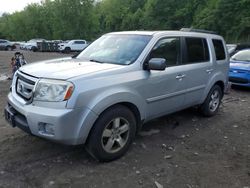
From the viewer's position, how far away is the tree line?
153 ft

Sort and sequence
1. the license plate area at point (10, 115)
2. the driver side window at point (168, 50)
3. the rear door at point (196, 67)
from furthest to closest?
the rear door at point (196, 67)
the driver side window at point (168, 50)
the license plate area at point (10, 115)

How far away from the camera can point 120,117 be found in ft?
14.1

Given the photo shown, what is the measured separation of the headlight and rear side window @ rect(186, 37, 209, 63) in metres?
2.64

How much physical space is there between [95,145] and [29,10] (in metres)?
72.5

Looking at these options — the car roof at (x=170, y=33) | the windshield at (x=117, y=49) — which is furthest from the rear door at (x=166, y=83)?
the windshield at (x=117, y=49)

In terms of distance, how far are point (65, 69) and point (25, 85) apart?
57 cm

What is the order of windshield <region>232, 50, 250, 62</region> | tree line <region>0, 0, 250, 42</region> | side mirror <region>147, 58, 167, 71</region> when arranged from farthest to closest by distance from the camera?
1. tree line <region>0, 0, 250, 42</region>
2. windshield <region>232, 50, 250, 62</region>
3. side mirror <region>147, 58, 167, 71</region>

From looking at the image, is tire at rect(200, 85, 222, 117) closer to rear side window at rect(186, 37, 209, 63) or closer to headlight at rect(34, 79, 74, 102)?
rear side window at rect(186, 37, 209, 63)

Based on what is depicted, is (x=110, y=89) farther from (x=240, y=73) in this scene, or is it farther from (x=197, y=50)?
(x=240, y=73)

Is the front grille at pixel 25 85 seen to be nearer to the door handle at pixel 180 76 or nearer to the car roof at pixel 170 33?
the car roof at pixel 170 33

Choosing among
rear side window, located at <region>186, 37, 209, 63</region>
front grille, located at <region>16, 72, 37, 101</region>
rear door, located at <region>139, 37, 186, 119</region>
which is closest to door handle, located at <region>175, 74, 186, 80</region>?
rear door, located at <region>139, 37, 186, 119</region>

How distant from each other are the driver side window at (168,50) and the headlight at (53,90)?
1.61 metres

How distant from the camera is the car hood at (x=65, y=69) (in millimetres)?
3951

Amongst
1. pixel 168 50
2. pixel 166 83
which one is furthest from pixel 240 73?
pixel 166 83
